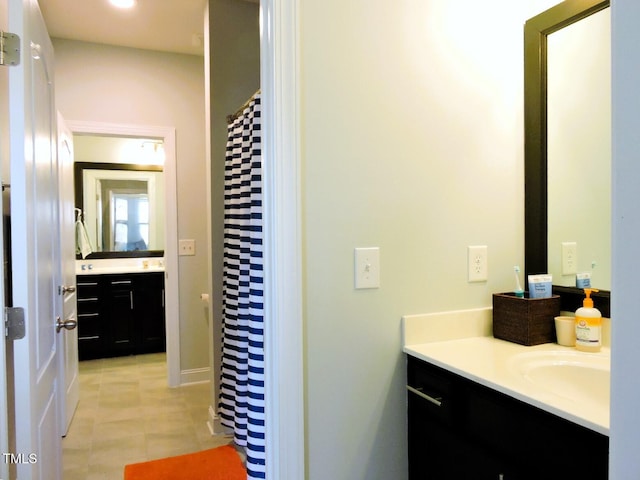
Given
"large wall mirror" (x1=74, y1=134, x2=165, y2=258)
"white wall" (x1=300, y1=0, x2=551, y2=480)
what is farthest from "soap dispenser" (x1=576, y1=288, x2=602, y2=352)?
"large wall mirror" (x1=74, y1=134, x2=165, y2=258)

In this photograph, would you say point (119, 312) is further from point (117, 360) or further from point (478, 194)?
point (478, 194)

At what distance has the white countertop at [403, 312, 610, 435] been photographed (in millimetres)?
907

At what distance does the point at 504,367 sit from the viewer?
1210 mm

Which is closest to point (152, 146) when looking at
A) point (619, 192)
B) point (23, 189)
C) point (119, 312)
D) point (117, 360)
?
point (119, 312)

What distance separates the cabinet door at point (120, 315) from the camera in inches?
169

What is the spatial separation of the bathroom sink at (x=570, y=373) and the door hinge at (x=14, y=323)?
4.38 ft

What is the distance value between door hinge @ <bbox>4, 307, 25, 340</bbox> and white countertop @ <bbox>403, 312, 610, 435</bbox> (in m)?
1.11

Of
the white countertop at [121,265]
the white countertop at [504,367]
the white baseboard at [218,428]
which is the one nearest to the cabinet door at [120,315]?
Answer: the white countertop at [121,265]

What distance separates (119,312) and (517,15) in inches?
163

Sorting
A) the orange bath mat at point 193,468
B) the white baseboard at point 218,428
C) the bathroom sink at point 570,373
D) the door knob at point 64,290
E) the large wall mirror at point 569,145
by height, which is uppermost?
the large wall mirror at point 569,145

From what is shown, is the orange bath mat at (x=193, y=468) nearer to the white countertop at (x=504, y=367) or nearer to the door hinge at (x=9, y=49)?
the white countertop at (x=504, y=367)

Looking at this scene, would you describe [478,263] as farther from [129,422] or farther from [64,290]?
[129,422]

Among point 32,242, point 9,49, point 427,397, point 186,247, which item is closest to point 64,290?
point 32,242

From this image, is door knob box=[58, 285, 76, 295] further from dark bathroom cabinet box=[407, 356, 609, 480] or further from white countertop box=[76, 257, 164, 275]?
white countertop box=[76, 257, 164, 275]
